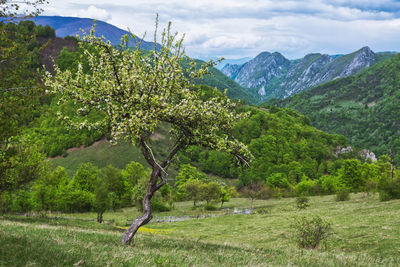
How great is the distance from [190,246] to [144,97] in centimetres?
795

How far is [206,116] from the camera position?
42.4 ft

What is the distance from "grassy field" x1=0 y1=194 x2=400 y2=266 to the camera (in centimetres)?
757

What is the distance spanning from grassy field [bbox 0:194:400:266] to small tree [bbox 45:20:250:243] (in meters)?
3.08

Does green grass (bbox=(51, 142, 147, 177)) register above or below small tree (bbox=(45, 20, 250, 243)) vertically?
below

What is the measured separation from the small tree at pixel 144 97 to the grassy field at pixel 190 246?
121 inches

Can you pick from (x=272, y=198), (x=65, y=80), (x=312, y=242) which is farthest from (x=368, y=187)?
(x=65, y=80)

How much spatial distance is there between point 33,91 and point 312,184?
130 meters

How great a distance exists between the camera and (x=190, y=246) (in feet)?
47.2

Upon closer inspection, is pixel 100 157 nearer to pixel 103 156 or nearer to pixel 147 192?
pixel 103 156

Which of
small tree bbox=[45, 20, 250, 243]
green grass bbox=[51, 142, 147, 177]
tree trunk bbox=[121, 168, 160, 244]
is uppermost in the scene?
small tree bbox=[45, 20, 250, 243]


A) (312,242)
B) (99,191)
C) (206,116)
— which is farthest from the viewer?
(99,191)

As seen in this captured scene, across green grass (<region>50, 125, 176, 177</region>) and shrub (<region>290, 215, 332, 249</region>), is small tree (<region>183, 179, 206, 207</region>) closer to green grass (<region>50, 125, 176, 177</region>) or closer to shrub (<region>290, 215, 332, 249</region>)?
green grass (<region>50, 125, 176, 177</region>)

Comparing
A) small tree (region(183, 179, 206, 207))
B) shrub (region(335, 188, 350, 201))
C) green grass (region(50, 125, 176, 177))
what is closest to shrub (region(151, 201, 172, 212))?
small tree (region(183, 179, 206, 207))

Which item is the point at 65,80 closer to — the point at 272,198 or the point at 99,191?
the point at 99,191
